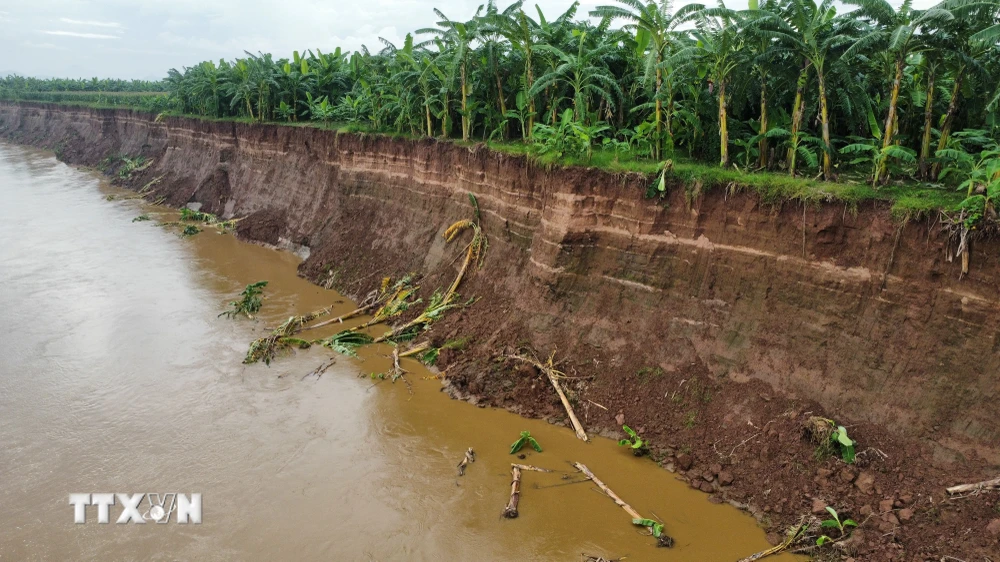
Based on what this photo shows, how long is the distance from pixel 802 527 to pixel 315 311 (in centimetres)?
1039

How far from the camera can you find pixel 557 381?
9.74 metres

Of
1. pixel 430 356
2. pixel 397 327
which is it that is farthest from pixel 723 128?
pixel 397 327

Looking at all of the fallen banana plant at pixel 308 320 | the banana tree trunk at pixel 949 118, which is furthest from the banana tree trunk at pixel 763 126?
the fallen banana plant at pixel 308 320

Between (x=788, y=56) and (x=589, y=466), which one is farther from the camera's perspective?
(x=788, y=56)

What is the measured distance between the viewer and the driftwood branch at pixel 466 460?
8.32 m

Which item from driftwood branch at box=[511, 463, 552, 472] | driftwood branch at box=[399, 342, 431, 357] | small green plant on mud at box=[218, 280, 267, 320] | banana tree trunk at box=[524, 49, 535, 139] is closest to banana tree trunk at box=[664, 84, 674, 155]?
banana tree trunk at box=[524, 49, 535, 139]

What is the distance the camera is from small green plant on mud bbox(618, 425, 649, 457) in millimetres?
8389

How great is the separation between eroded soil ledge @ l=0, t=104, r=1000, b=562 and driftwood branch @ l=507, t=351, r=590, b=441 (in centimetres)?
16

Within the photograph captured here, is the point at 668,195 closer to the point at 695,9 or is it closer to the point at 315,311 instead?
the point at 695,9

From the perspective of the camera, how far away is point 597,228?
10344mm

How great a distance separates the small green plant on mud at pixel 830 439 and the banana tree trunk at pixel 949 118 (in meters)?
4.03

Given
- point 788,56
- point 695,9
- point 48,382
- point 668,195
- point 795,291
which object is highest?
point 695,9

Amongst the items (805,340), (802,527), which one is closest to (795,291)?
(805,340)

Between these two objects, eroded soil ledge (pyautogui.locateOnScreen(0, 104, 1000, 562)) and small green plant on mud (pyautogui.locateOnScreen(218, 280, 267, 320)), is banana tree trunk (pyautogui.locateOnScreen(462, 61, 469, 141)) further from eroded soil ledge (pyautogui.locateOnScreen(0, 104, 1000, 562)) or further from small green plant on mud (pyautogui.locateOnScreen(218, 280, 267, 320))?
small green plant on mud (pyautogui.locateOnScreen(218, 280, 267, 320))
